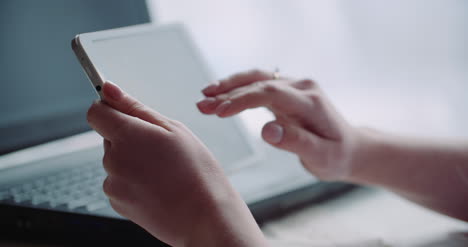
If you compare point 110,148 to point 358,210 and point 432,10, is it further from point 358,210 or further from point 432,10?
point 432,10

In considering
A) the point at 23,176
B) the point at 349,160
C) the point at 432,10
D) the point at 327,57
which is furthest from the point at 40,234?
the point at 432,10

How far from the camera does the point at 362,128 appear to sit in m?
0.57

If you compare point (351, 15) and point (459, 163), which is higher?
point (351, 15)

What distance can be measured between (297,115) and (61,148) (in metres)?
0.29

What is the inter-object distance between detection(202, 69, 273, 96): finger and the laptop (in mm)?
56

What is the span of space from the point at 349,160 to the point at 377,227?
0.29ft

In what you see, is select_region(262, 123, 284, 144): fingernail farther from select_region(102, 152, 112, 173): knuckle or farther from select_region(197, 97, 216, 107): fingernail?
select_region(102, 152, 112, 173): knuckle

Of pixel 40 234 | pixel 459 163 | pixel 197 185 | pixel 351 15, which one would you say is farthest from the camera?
pixel 351 15

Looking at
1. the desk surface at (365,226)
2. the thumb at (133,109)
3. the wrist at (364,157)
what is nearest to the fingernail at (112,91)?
the thumb at (133,109)

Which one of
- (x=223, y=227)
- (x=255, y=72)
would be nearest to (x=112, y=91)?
(x=223, y=227)

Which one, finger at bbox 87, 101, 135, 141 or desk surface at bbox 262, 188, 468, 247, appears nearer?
finger at bbox 87, 101, 135, 141

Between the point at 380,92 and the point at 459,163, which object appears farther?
the point at 380,92

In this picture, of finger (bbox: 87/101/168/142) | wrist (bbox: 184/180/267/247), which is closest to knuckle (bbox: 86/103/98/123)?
finger (bbox: 87/101/168/142)

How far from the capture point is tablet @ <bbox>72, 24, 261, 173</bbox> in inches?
16.5
